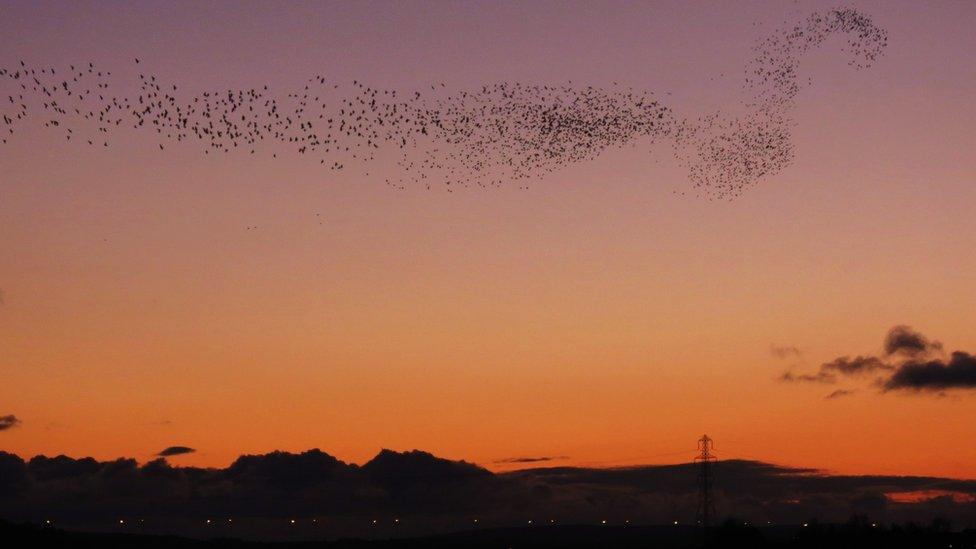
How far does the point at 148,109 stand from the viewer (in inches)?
1641

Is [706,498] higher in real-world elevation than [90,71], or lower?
lower

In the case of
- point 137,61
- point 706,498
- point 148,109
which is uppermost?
point 137,61

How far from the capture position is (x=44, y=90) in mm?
44281

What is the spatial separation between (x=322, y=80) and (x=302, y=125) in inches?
114

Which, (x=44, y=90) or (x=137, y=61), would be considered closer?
(x=44, y=90)

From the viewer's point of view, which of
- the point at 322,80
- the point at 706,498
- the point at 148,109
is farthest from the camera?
the point at 706,498

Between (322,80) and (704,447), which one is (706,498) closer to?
(704,447)

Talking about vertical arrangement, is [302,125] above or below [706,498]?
above

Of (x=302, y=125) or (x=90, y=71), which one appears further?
(x=302, y=125)

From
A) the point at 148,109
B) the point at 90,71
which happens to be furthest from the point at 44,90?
the point at 148,109

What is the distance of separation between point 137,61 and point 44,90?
4578mm

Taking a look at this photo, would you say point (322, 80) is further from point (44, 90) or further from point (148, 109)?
point (44, 90)

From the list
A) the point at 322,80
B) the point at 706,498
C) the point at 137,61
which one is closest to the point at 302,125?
the point at 322,80

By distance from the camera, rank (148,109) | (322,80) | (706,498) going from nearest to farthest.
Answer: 1. (148,109)
2. (322,80)
3. (706,498)
